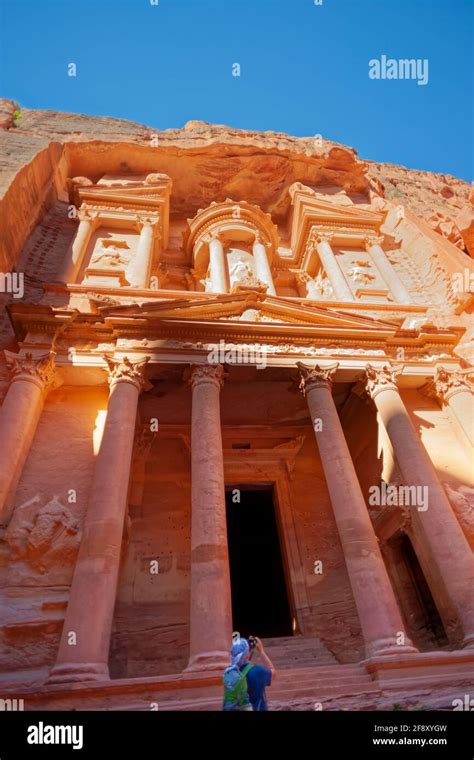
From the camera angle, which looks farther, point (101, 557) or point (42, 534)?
point (42, 534)

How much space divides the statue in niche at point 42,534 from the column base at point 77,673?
2.35m

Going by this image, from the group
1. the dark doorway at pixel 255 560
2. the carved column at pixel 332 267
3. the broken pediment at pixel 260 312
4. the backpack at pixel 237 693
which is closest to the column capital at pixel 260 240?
the carved column at pixel 332 267

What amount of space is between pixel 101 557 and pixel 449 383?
993cm

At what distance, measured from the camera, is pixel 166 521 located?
39.7 feet

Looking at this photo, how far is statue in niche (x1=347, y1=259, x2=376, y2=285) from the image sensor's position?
17453 mm

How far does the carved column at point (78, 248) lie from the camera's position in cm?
1483

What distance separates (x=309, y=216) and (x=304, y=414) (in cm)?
1024

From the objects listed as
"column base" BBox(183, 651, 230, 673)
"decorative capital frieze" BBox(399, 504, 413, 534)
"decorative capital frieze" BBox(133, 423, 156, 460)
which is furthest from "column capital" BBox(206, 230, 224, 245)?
"column base" BBox(183, 651, 230, 673)

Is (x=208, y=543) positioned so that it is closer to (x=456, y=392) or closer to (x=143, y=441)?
(x=143, y=441)

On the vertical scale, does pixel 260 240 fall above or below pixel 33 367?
above

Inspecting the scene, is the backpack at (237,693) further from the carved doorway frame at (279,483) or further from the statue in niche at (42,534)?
the carved doorway frame at (279,483)

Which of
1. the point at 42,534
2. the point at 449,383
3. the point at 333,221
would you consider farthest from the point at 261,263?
the point at 42,534

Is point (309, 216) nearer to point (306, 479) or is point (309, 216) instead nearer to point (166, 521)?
point (306, 479)

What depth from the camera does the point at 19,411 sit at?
9594 mm
